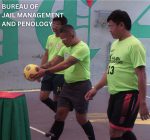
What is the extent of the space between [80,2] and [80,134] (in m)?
5.19

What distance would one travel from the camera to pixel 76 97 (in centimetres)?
578

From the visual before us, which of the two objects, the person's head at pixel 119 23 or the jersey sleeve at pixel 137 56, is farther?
the person's head at pixel 119 23

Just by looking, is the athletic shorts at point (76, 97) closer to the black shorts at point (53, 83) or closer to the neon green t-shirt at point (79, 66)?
the neon green t-shirt at point (79, 66)

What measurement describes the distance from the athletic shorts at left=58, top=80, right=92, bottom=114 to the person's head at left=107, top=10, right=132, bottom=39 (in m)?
1.28

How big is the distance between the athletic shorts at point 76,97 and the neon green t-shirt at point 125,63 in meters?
1.01

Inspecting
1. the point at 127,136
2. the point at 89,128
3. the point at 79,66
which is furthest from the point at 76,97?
the point at 127,136

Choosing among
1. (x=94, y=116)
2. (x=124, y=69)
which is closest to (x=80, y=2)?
(x=94, y=116)

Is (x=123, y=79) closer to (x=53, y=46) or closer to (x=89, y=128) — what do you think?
(x=89, y=128)

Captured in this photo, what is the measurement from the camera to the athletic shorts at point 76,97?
5.77m

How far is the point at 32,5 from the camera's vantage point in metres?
10.9

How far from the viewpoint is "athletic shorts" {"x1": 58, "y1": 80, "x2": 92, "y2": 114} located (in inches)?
227

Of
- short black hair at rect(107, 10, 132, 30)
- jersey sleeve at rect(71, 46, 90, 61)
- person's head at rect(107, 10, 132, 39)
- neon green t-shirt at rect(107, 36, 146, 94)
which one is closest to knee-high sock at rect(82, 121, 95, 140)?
jersey sleeve at rect(71, 46, 90, 61)

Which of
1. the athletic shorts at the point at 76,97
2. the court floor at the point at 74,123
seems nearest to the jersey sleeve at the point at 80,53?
the athletic shorts at the point at 76,97

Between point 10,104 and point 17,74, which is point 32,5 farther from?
point 10,104
